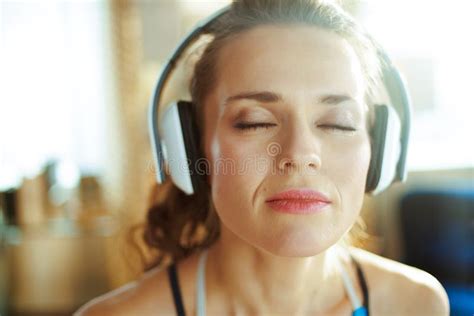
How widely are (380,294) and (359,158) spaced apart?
28 cm

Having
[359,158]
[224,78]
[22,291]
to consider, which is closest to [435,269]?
[359,158]

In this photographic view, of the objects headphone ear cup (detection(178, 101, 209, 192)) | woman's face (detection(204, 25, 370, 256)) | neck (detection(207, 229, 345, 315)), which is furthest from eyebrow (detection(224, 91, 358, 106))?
neck (detection(207, 229, 345, 315))

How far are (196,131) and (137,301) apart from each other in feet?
0.97

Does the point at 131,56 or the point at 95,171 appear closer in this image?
the point at 131,56

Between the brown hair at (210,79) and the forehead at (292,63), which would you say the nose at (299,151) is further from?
the brown hair at (210,79)

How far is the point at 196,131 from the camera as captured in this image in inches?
28.9

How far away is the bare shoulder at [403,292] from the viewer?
2.53ft

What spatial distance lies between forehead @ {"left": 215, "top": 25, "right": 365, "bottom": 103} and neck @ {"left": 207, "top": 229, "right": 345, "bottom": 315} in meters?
0.27

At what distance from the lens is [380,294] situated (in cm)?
78

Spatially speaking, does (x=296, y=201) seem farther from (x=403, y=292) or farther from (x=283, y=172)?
(x=403, y=292)

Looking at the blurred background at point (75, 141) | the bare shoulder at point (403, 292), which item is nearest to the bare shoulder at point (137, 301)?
the bare shoulder at point (403, 292)

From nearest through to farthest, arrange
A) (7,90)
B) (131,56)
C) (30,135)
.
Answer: (7,90)
(30,135)
(131,56)

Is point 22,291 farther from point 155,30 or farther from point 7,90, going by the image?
point 155,30
